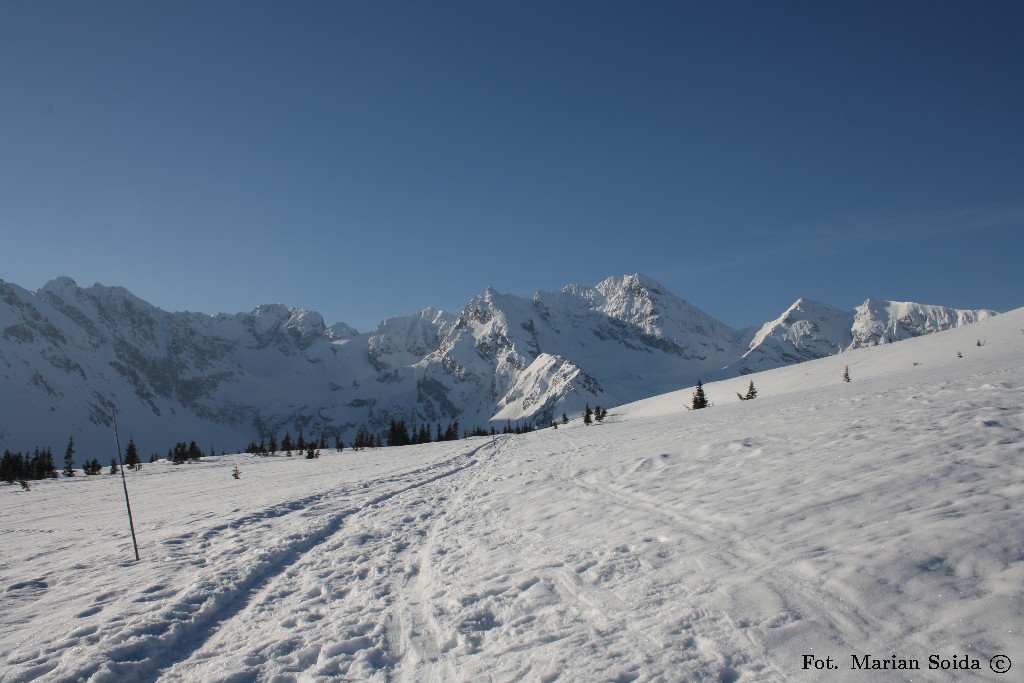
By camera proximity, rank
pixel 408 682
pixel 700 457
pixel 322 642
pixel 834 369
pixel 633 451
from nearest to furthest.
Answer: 1. pixel 408 682
2. pixel 322 642
3. pixel 700 457
4. pixel 633 451
5. pixel 834 369

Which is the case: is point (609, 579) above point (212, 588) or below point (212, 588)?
below

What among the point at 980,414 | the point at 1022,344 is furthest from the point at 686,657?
the point at 1022,344

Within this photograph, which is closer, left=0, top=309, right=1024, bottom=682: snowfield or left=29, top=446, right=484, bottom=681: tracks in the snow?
left=0, top=309, right=1024, bottom=682: snowfield

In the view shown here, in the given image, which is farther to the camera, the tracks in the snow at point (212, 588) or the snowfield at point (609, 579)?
the tracks in the snow at point (212, 588)

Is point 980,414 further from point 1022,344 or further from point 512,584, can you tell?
point 1022,344

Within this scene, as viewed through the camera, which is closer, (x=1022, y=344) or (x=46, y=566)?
(x=46, y=566)

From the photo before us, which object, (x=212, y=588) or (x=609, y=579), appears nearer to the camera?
(x=609, y=579)

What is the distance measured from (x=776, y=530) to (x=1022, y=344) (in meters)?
39.8

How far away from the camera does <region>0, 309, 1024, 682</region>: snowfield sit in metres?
5.10

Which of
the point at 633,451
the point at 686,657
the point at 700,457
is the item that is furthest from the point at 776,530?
the point at 633,451

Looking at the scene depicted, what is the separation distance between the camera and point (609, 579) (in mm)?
7332

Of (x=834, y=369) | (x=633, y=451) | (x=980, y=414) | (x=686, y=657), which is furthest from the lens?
(x=834, y=369)

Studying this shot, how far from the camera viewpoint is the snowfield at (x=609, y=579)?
510 centimetres

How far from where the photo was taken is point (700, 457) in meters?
14.9
